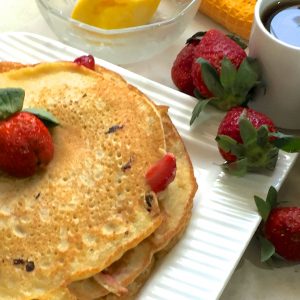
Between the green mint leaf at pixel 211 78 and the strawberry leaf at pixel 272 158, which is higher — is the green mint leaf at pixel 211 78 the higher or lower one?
the higher one

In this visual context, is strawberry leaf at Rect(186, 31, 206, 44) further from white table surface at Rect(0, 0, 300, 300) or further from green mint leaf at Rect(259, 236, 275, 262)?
green mint leaf at Rect(259, 236, 275, 262)

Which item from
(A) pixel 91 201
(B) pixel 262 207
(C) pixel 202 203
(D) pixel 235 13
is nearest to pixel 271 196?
(B) pixel 262 207

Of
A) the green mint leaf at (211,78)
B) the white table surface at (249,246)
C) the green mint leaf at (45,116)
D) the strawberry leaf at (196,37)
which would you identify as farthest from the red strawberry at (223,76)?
the green mint leaf at (45,116)

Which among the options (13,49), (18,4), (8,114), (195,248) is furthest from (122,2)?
(195,248)

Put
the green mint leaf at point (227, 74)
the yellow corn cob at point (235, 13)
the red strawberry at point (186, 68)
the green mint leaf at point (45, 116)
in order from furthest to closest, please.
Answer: the yellow corn cob at point (235, 13)
the red strawberry at point (186, 68)
the green mint leaf at point (227, 74)
the green mint leaf at point (45, 116)

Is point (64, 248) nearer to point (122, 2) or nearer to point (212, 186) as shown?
point (212, 186)

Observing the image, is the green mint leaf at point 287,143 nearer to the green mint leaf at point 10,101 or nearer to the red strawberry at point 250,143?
the red strawberry at point 250,143

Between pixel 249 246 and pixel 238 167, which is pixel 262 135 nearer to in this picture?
pixel 238 167
